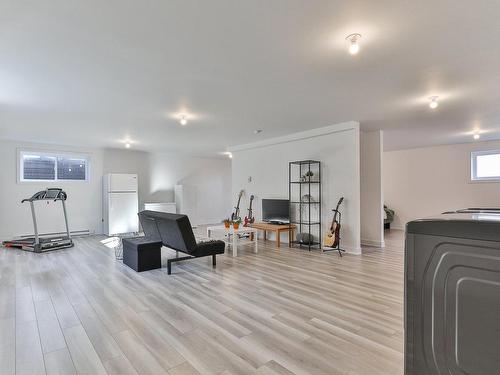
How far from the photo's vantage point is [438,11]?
2.07m

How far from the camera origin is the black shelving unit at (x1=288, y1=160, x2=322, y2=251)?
6.14 meters

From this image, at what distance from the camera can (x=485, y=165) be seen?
7543 millimetres

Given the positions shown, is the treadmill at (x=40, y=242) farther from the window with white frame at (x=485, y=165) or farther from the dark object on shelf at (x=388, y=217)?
the window with white frame at (x=485, y=165)

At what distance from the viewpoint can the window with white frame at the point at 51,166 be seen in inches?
288

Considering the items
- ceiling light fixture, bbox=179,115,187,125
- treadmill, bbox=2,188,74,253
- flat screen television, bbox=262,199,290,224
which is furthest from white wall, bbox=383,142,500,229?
treadmill, bbox=2,188,74,253

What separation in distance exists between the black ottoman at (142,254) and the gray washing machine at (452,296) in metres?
4.11

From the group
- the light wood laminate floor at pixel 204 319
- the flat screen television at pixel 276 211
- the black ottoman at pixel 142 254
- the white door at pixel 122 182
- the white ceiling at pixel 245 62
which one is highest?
the white ceiling at pixel 245 62

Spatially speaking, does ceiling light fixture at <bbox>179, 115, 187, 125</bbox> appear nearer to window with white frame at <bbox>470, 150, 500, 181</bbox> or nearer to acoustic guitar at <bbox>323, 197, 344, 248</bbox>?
acoustic guitar at <bbox>323, 197, 344, 248</bbox>

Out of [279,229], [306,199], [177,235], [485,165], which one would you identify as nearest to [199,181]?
[279,229]

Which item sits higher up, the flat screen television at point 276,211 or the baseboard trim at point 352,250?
the flat screen television at point 276,211

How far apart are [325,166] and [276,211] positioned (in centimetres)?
162

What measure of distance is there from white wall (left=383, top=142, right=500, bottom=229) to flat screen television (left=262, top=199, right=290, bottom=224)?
4485mm

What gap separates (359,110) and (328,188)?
183 centimetres

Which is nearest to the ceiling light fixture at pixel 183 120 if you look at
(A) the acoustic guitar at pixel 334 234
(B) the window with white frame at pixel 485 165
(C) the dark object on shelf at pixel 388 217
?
(A) the acoustic guitar at pixel 334 234
